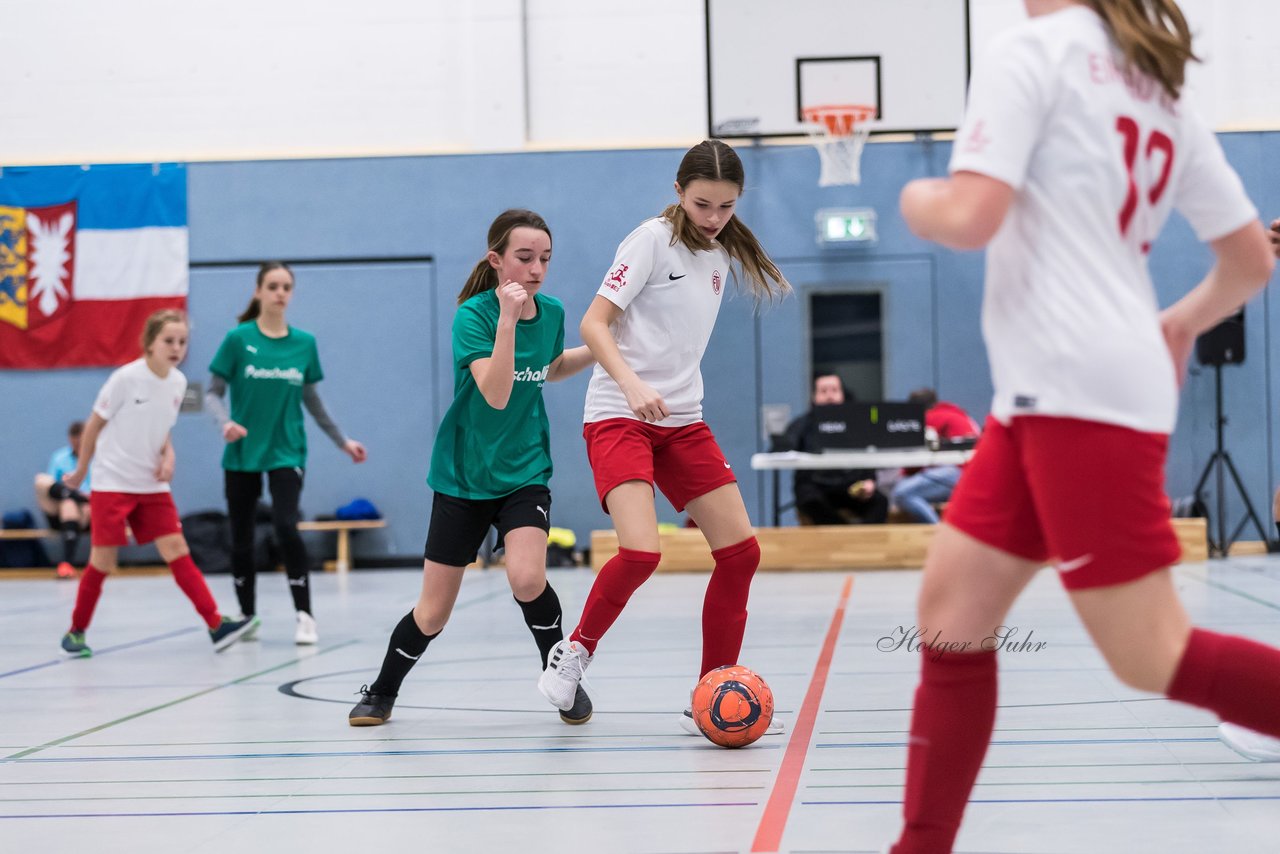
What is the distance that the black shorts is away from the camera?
3975mm

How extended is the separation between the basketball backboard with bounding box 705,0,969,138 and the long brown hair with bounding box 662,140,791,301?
7551 mm

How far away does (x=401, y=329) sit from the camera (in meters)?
12.2

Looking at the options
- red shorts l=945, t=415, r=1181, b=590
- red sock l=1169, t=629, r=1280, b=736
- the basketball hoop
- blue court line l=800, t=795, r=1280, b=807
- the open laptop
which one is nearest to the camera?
red shorts l=945, t=415, r=1181, b=590

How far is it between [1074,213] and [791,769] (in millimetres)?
1936

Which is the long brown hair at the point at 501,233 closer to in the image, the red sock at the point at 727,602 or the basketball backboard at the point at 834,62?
the red sock at the point at 727,602

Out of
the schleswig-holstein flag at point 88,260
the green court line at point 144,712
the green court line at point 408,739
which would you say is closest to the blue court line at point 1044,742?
the green court line at point 408,739

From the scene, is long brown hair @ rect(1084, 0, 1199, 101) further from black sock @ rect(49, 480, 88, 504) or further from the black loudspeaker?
black sock @ rect(49, 480, 88, 504)

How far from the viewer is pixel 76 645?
6199mm

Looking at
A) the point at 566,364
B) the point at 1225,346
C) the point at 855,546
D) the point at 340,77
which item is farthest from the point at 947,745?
the point at 340,77

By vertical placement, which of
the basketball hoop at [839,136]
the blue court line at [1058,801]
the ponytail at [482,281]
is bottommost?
the blue court line at [1058,801]

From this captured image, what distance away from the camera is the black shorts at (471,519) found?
397cm

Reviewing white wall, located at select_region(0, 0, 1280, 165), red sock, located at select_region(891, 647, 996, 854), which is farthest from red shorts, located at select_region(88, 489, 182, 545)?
A: white wall, located at select_region(0, 0, 1280, 165)

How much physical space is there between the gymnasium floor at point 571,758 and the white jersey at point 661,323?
3.13ft

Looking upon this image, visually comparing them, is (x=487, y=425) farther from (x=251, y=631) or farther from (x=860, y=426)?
(x=860, y=426)
